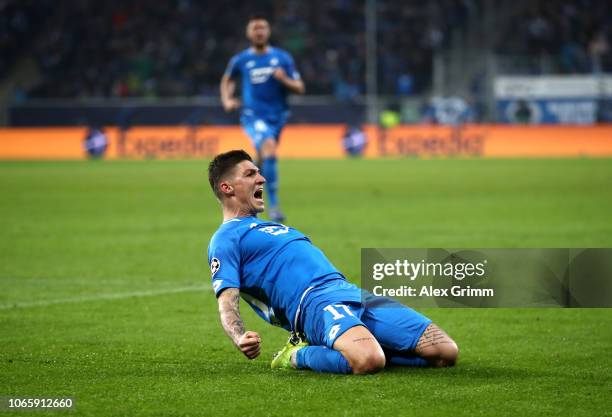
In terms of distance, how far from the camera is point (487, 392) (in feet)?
Answer: 18.2

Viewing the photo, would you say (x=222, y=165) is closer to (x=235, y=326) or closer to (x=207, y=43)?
(x=235, y=326)

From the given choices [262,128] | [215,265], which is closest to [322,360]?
[215,265]

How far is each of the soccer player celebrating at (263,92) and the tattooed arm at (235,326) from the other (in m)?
9.34

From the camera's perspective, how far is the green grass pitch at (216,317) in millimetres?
5449

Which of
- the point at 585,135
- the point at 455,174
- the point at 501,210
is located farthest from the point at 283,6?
the point at 501,210

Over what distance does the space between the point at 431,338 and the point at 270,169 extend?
30.7 feet

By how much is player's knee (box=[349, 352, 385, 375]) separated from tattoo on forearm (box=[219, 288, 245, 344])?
595mm

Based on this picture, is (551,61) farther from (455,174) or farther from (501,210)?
(501,210)

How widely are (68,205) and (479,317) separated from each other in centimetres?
1124

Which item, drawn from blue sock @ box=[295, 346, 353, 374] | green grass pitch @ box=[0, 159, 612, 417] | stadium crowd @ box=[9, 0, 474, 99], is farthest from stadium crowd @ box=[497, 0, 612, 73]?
blue sock @ box=[295, 346, 353, 374]

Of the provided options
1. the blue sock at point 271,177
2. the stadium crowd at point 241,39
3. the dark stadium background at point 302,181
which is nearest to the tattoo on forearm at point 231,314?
the dark stadium background at point 302,181

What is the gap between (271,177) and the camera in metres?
15.3

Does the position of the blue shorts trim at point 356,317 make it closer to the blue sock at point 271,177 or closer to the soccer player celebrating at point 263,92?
the blue sock at point 271,177

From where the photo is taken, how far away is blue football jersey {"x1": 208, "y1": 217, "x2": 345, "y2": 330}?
6.12 meters
